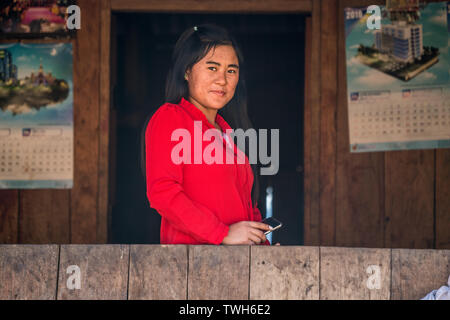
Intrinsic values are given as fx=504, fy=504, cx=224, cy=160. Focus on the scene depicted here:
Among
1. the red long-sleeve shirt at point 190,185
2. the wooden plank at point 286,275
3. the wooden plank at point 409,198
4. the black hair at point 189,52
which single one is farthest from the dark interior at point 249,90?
the wooden plank at point 286,275

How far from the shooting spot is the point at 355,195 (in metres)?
2.89

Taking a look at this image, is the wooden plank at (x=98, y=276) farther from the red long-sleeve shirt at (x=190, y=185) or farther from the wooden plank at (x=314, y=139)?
the wooden plank at (x=314, y=139)

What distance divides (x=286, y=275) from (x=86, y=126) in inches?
69.4

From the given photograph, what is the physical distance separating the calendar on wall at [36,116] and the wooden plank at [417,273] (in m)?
1.98

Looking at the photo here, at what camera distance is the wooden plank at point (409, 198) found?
9.36 ft

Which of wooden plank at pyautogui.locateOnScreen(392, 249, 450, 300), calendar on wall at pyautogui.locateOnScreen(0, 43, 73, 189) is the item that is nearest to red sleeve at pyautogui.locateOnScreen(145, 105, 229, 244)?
wooden plank at pyautogui.locateOnScreen(392, 249, 450, 300)

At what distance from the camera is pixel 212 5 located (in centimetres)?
294

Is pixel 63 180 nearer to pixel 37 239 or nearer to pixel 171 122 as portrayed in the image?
pixel 37 239

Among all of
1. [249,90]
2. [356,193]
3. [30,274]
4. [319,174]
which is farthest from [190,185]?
[249,90]

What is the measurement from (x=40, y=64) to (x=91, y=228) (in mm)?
1017

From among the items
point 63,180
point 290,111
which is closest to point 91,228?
point 63,180

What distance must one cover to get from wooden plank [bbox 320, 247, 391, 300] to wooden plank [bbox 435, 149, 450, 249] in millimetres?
1428

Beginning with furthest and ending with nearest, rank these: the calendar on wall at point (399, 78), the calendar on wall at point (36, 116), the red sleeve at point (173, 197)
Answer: the calendar on wall at point (36, 116)
the calendar on wall at point (399, 78)
the red sleeve at point (173, 197)

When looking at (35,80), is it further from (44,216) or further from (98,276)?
(98,276)
